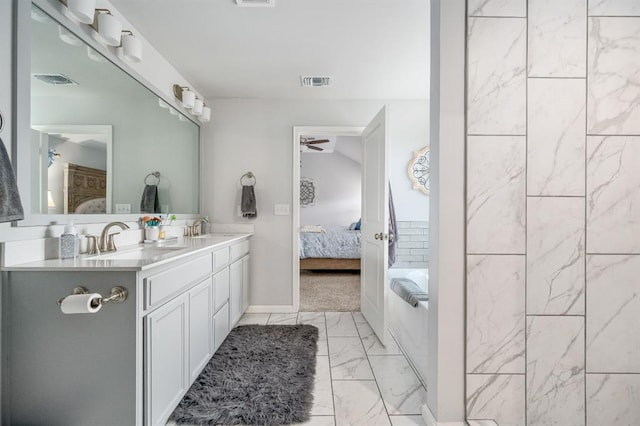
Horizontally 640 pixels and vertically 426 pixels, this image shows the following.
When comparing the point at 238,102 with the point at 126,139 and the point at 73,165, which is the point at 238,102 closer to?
the point at 126,139

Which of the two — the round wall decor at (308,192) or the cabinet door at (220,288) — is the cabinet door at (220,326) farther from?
the round wall decor at (308,192)

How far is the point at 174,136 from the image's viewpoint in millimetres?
2689

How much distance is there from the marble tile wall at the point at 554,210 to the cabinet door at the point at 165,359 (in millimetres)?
1457

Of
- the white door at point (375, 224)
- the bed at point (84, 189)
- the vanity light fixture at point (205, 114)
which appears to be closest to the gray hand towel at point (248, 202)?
the vanity light fixture at point (205, 114)

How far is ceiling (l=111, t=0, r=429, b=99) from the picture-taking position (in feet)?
6.22

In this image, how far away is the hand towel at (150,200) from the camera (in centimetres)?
223

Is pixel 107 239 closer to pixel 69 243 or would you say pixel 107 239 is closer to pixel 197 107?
pixel 69 243

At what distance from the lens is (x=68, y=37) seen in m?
1.52

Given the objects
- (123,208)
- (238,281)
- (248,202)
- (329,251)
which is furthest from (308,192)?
(123,208)

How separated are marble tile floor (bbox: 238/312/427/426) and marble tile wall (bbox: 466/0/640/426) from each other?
1.47ft

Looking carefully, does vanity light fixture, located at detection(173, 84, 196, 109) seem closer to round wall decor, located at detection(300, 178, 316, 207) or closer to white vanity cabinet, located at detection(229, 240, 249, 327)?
white vanity cabinet, located at detection(229, 240, 249, 327)

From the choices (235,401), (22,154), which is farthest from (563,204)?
(22,154)

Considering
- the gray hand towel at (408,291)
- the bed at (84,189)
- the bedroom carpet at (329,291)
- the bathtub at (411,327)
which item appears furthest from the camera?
the bedroom carpet at (329,291)

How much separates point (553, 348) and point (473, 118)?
3.75 ft
